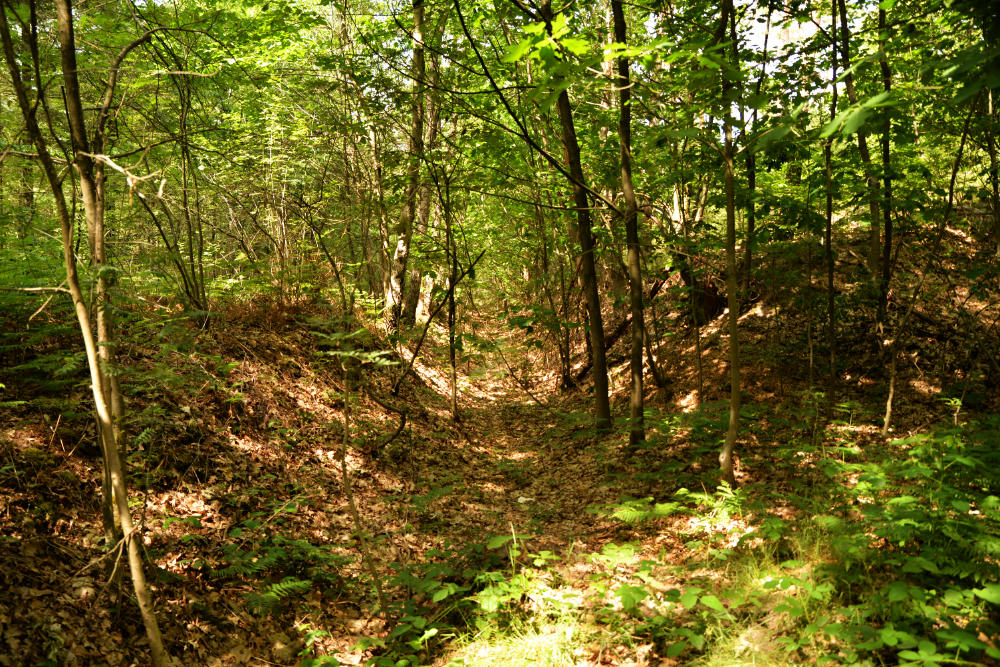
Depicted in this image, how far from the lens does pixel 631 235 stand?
646 centimetres

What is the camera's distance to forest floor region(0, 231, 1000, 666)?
320cm

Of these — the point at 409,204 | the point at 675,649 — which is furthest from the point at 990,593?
the point at 409,204

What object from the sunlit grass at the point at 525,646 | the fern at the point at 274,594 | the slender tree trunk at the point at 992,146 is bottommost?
the sunlit grass at the point at 525,646

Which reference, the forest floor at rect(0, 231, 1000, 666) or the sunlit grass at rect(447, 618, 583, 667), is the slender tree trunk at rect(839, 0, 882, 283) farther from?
the sunlit grass at rect(447, 618, 583, 667)

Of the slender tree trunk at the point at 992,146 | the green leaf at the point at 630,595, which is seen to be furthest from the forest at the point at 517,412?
the slender tree trunk at the point at 992,146

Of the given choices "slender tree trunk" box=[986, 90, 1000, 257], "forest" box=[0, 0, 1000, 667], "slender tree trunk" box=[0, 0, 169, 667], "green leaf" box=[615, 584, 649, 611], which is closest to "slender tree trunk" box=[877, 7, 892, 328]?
"forest" box=[0, 0, 1000, 667]

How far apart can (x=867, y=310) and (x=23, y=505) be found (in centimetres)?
1049

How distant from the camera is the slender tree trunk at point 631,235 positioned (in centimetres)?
614

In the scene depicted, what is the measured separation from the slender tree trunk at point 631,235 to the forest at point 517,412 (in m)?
0.05

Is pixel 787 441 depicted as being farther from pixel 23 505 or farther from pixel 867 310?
pixel 23 505

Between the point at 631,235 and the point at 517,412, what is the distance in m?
5.53

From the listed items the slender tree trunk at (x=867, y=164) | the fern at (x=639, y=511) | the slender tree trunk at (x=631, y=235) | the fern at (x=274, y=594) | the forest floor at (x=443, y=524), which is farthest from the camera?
the slender tree trunk at (x=867, y=164)

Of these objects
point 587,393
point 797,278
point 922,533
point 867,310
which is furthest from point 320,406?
point 867,310

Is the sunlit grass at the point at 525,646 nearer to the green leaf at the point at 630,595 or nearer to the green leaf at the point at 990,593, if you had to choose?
the green leaf at the point at 630,595
